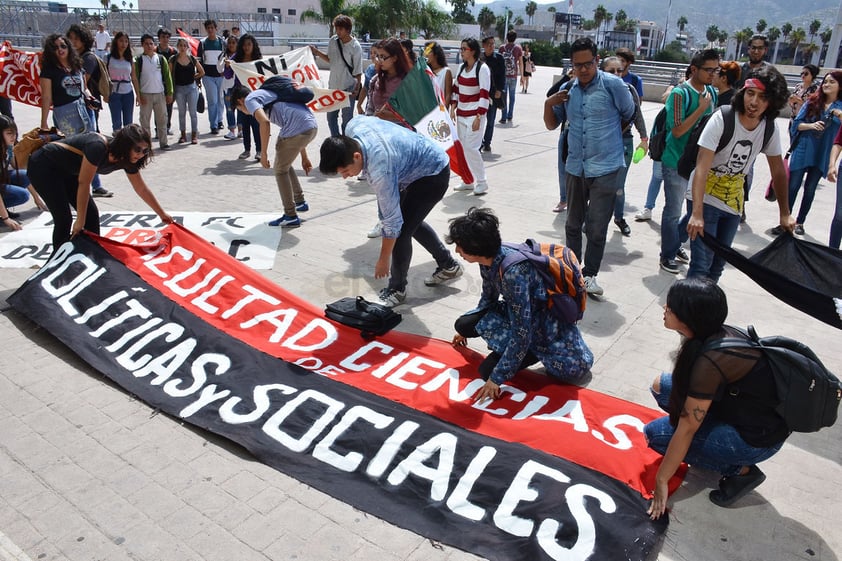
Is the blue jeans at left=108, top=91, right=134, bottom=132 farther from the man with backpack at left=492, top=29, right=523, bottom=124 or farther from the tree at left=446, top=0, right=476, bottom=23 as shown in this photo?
the tree at left=446, top=0, right=476, bottom=23

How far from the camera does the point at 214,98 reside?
11.8 metres

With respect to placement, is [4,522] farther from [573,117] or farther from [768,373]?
[573,117]

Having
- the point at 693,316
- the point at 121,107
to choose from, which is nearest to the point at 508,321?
the point at 693,316

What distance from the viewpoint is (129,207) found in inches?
282

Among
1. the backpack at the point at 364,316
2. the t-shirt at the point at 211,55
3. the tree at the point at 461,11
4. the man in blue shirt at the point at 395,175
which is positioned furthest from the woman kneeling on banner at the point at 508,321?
the tree at the point at 461,11

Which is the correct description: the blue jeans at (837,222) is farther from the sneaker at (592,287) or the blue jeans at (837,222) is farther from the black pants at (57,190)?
the black pants at (57,190)

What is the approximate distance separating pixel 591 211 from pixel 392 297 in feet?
5.48

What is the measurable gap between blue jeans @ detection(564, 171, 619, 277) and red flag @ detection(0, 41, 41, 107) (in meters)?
6.92

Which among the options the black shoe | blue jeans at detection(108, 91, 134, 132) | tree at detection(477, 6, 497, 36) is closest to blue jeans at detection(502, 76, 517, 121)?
blue jeans at detection(108, 91, 134, 132)

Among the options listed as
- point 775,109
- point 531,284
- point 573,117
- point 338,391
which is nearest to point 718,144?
point 775,109

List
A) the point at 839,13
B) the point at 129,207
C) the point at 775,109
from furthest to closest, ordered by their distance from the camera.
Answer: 1. the point at 839,13
2. the point at 129,207
3. the point at 775,109

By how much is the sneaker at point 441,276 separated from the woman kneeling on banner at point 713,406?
2743mm

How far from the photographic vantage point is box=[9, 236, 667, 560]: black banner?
8.65 feet

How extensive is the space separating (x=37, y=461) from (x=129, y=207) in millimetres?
4655
